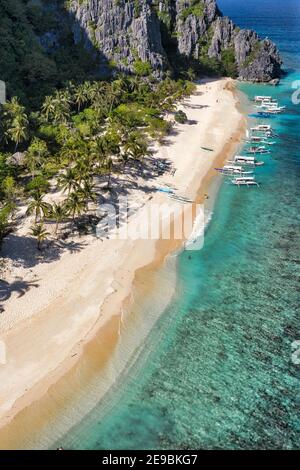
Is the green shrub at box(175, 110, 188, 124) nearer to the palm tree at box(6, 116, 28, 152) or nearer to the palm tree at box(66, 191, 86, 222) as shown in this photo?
the palm tree at box(6, 116, 28, 152)

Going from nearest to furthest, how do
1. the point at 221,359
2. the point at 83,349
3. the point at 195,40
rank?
1. the point at 83,349
2. the point at 221,359
3. the point at 195,40

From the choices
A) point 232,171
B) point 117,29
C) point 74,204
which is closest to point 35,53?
point 117,29

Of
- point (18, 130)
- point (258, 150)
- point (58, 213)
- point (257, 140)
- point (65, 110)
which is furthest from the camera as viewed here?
point (257, 140)

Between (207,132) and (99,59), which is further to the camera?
(99,59)

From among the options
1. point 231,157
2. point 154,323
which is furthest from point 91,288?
point 231,157

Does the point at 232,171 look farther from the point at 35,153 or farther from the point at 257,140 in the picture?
the point at 35,153

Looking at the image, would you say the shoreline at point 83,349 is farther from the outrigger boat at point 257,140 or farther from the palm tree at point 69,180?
the outrigger boat at point 257,140
